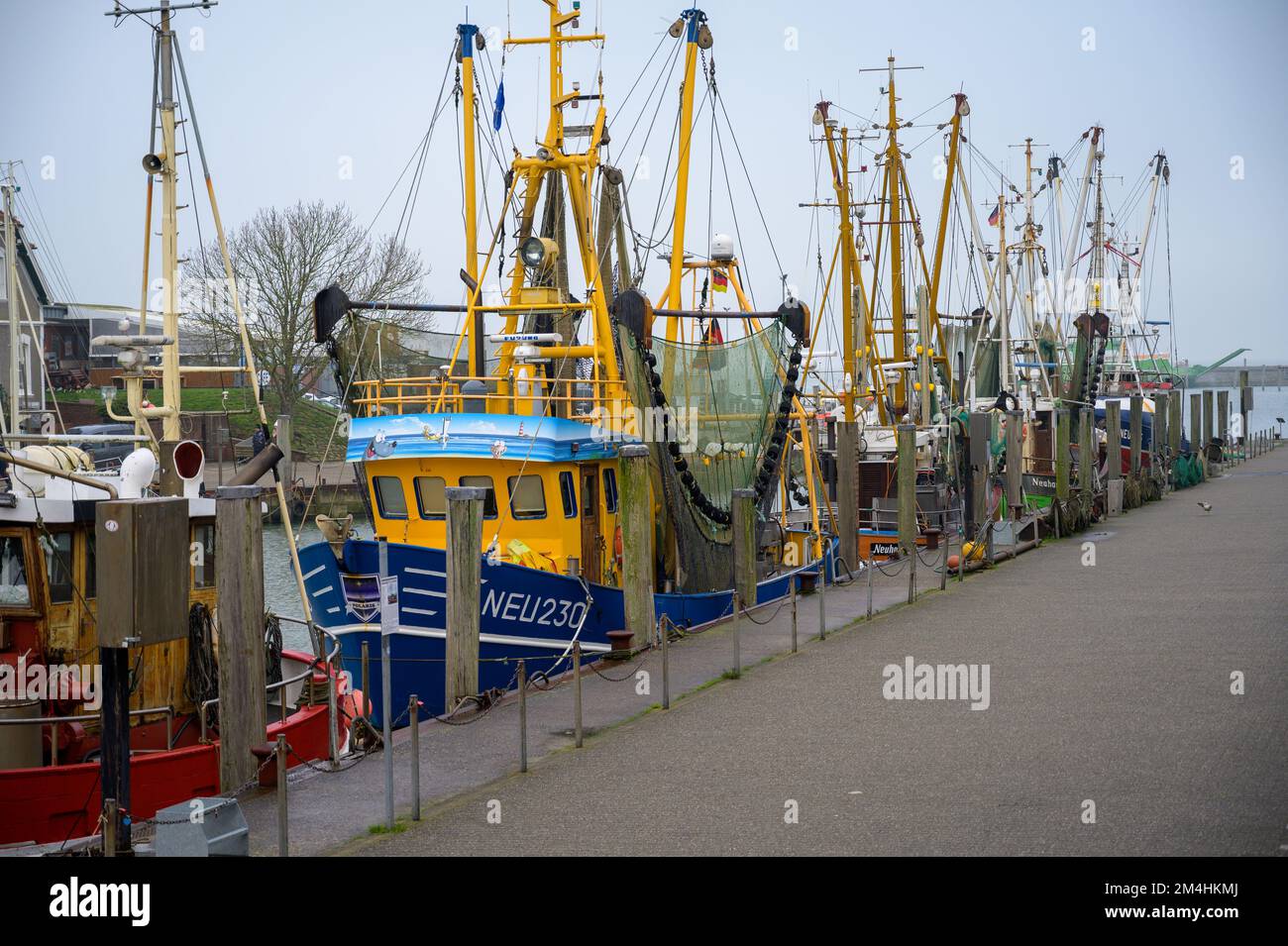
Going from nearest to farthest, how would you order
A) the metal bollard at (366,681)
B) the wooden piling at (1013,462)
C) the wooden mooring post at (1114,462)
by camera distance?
1. the metal bollard at (366,681)
2. the wooden piling at (1013,462)
3. the wooden mooring post at (1114,462)

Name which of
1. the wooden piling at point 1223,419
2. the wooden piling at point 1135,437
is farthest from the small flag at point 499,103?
the wooden piling at point 1223,419

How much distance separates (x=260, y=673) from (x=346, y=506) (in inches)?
1274

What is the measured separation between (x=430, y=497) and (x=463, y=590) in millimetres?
3488

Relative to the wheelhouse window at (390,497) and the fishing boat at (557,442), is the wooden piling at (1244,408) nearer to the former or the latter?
the fishing boat at (557,442)

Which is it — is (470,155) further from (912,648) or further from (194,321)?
(194,321)

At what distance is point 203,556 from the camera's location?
43.9 ft

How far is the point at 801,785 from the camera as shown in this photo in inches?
401

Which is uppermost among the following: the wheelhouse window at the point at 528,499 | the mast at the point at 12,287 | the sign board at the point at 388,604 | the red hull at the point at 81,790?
the mast at the point at 12,287

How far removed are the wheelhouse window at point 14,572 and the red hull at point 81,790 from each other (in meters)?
1.58

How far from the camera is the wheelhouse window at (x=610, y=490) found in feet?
56.6

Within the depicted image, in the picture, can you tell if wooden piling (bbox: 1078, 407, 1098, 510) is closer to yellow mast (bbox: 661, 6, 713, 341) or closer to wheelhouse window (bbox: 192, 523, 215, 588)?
yellow mast (bbox: 661, 6, 713, 341)

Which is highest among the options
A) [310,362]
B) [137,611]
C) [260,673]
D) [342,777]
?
[310,362]

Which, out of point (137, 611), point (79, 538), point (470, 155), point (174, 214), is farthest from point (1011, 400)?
point (137, 611)

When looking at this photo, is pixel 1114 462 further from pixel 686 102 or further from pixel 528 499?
pixel 528 499
